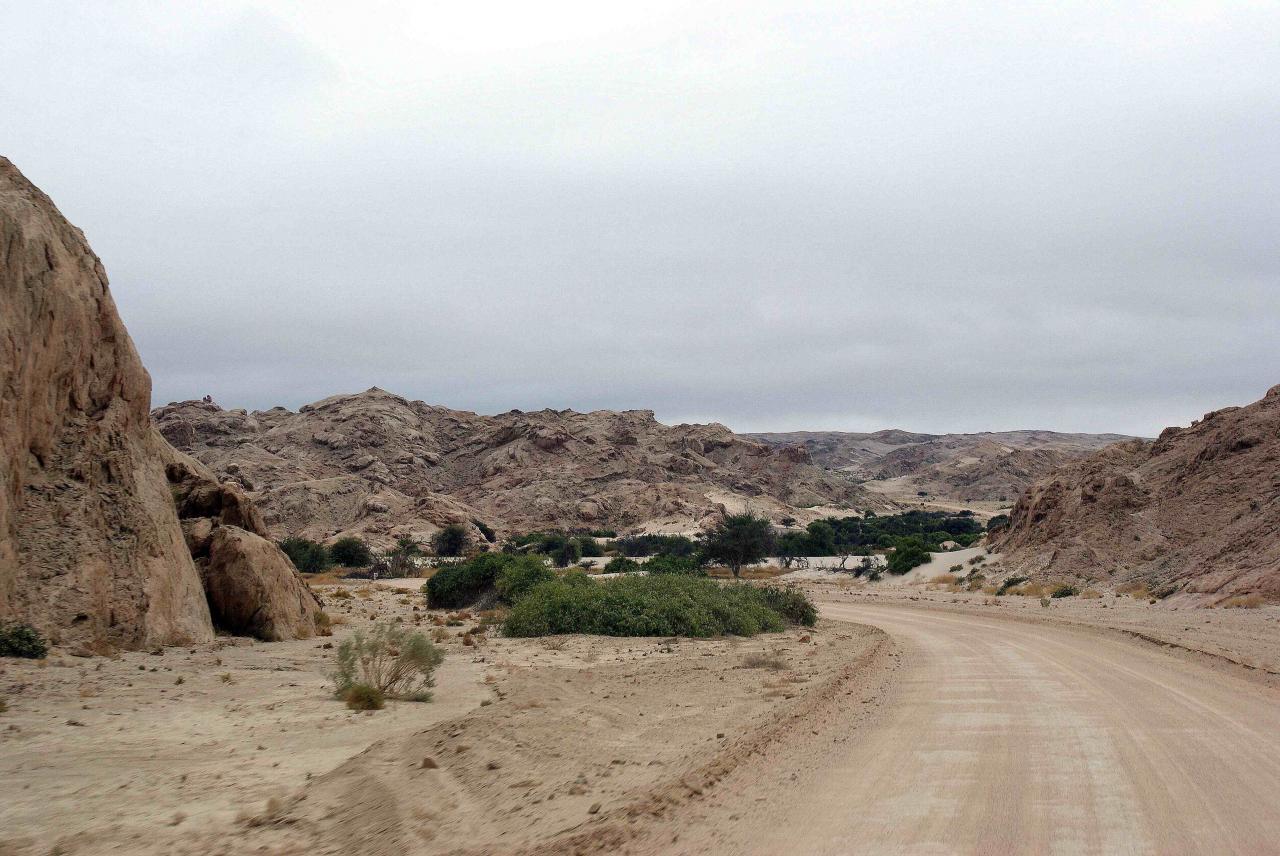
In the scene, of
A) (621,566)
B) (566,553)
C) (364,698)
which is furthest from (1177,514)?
(566,553)

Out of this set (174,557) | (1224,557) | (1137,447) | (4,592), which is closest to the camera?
(4,592)

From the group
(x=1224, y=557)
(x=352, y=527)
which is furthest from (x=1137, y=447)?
(x=352, y=527)

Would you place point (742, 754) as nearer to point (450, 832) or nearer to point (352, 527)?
point (450, 832)

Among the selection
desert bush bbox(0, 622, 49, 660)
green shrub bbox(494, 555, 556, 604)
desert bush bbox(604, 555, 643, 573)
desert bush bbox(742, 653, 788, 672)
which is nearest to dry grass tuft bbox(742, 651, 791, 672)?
desert bush bbox(742, 653, 788, 672)

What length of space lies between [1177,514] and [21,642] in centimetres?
4205

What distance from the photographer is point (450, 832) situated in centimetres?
696

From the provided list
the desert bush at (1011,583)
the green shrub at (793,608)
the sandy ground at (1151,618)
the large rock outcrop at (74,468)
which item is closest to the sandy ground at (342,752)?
the large rock outcrop at (74,468)

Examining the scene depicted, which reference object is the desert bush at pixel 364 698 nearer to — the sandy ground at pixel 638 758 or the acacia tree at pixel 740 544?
the sandy ground at pixel 638 758

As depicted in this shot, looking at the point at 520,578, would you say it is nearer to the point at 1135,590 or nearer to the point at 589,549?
the point at 1135,590

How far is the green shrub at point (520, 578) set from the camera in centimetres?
2969

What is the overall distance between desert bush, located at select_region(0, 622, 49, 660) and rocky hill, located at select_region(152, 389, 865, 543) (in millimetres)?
62327

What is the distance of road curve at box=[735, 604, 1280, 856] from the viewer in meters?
6.56

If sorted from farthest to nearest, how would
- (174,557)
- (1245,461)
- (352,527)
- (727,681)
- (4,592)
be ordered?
1. (352,527)
2. (1245,461)
3. (174,557)
4. (727,681)
5. (4,592)

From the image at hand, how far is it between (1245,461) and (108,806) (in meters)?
43.3
